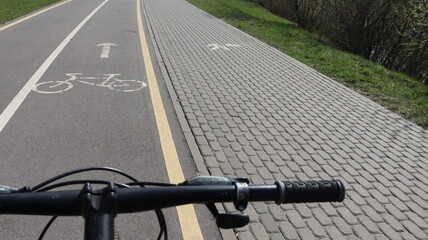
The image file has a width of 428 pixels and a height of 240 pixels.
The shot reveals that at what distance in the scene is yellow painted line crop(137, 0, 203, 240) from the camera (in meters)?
4.08

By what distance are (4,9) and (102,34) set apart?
7.58 metres

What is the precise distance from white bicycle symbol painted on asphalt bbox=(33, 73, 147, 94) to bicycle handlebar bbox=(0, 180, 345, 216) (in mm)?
7169

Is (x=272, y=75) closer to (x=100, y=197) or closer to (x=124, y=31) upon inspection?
(x=124, y=31)

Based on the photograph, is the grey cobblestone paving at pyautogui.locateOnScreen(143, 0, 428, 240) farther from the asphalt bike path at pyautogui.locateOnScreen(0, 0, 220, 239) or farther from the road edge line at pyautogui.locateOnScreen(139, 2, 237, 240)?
the asphalt bike path at pyautogui.locateOnScreen(0, 0, 220, 239)

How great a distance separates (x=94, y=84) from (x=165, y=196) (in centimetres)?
781

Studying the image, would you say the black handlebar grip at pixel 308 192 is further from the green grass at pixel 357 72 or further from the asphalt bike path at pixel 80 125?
the green grass at pixel 357 72

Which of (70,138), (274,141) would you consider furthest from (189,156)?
(70,138)

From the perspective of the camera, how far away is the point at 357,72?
11477 millimetres

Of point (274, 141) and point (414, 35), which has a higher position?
point (414, 35)

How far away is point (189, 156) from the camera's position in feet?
18.6

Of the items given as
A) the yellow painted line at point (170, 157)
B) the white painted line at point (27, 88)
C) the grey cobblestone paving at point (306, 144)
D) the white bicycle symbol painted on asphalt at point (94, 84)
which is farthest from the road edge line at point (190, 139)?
the white painted line at point (27, 88)

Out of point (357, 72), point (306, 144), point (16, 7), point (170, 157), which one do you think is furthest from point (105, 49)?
point (16, 7)

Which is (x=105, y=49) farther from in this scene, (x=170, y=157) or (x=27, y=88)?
(x=170, y=157)

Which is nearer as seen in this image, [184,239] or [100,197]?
[100,197]
